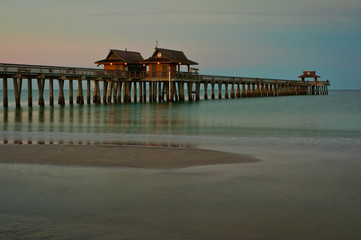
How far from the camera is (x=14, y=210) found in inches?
266

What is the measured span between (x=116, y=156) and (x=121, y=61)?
41.3m

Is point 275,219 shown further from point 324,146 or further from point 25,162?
point 324,146

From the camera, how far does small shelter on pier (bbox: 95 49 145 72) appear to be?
5244 cm

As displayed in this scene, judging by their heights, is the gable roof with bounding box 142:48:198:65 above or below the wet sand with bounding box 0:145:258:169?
above

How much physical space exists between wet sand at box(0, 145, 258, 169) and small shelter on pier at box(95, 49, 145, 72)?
3916 centimetres

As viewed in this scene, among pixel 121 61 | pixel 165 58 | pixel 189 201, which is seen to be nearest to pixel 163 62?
pixel 165 58

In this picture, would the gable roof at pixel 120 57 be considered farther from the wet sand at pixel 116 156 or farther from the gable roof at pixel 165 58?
the wet sand at pixel 116 156

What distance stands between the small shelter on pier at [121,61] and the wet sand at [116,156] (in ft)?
128

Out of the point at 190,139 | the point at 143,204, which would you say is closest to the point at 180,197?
the point at 143,204

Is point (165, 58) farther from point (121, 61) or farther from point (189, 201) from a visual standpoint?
point (189, 201)

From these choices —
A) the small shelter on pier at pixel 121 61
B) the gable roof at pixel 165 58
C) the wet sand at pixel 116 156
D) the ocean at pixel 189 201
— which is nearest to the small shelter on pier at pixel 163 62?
the gable roof at pixel 165 58

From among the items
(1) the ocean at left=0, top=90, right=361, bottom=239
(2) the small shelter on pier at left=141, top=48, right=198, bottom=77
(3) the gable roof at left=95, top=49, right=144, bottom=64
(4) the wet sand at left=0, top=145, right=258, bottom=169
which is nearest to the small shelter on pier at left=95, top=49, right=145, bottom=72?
(3) the gable roof at left=95, top=49, right=144, bottom=64

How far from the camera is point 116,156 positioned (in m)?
12.0

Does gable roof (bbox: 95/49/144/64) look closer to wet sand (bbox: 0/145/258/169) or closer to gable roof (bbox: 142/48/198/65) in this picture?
gable roof (bbox: 142/48/198/65)
